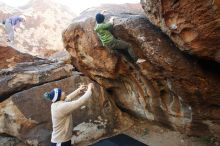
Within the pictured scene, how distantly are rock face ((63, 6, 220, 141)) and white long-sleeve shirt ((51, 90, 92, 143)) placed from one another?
189cm

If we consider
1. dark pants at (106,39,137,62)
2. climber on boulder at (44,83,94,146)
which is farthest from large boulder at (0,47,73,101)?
climber on boulder at (44,83,94,146)

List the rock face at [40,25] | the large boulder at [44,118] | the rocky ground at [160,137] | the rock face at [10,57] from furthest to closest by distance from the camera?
the rock face at [40,25], the rock face at [10,57], the large boulder at [44,118], the rocky ground at [160,137]

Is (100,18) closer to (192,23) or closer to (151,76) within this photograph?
(151,76)

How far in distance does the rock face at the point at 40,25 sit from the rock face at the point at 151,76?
9.14m

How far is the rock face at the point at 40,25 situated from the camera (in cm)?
1887

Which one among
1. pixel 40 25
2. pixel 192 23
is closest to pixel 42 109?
pixel 192 23

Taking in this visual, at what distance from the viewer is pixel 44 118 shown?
835 centimetres

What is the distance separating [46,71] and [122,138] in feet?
11.1

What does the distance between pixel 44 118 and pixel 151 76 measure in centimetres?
344

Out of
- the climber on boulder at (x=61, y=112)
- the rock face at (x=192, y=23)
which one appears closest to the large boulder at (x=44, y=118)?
the climber on boulder at (x=61, y=112)

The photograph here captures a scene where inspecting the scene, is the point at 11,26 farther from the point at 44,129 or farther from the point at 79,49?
the point at 44,129

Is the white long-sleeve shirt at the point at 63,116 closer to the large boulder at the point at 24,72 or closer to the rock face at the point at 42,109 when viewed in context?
the rock face at the point at 42,109

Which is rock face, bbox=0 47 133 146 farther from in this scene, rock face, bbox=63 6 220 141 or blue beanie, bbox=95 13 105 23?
blue beanie, bbox=95 13 105 23

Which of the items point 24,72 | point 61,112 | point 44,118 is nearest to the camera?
point 61,112
